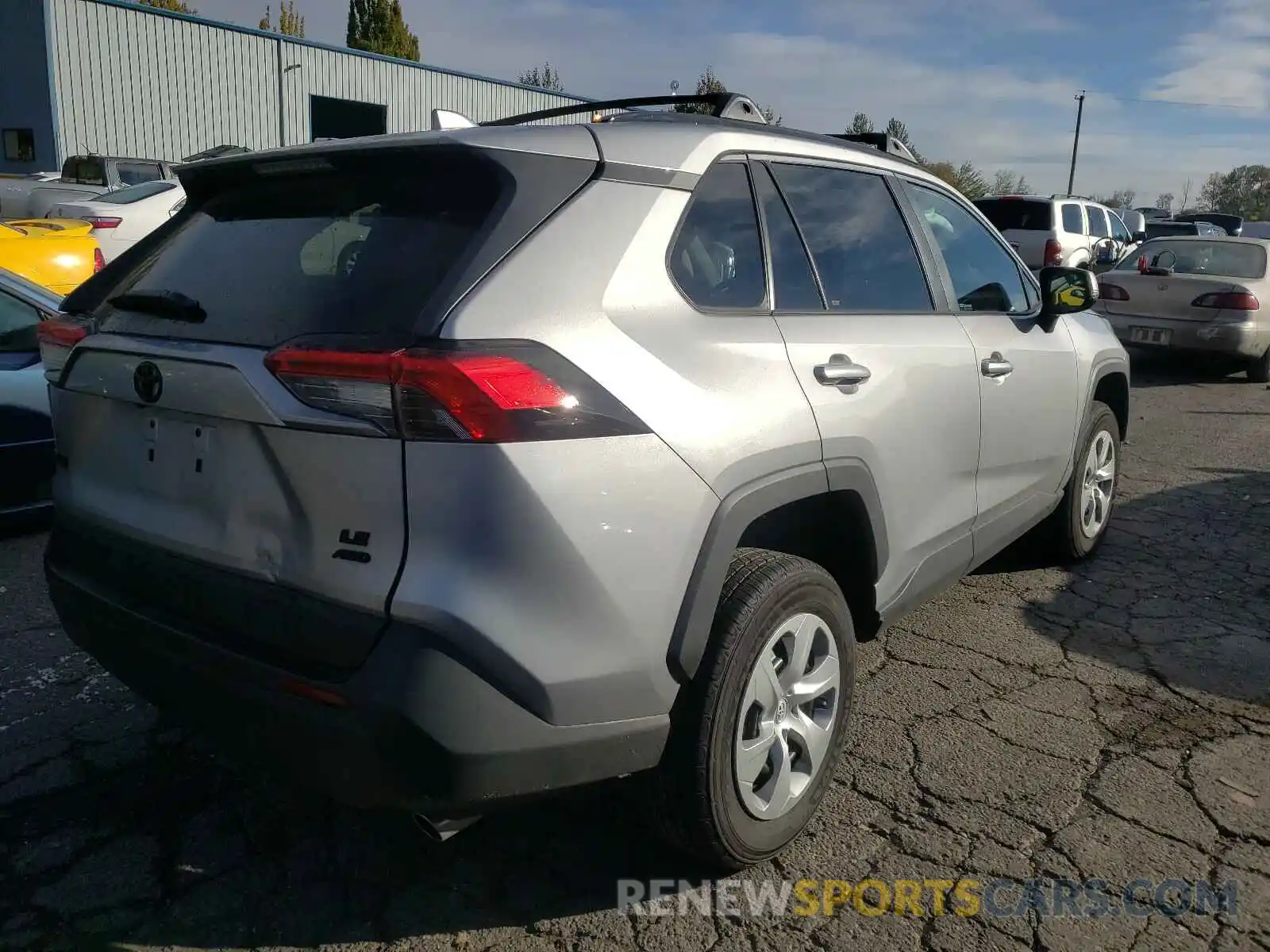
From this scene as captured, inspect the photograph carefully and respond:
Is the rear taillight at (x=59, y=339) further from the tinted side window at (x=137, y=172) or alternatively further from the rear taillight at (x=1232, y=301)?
the tinted side window at (x=137, y=172)

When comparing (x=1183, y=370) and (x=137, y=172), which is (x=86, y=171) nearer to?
(x=137, y=172)

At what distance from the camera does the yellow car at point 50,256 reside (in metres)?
6.73

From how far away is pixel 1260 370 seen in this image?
35.7 ft

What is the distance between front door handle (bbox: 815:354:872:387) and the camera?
2.60 m

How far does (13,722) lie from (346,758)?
73.7 inches

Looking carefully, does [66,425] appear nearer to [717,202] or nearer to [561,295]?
[561,295]

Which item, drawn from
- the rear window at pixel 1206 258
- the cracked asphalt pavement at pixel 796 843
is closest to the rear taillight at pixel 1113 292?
the rear window at pixel 1206 258

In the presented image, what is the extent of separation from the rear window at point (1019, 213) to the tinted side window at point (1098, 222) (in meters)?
1.93

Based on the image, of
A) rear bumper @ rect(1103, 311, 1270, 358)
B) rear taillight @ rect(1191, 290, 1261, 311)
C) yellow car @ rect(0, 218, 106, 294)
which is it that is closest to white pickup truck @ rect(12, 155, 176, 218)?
yellow car @ rect(0, 218, 106, 294)

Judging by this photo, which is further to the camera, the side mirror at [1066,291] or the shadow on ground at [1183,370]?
the shadow on ground at [1183,370]

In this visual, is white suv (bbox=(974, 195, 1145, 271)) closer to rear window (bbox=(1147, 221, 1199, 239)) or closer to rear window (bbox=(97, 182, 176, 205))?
rear window (bbox=(1147, 221, 1199, 239))

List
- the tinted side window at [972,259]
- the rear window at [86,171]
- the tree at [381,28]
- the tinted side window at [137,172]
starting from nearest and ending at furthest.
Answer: the tinted side window at [972,259] → the rear window at [86,171] → the tinted side window at [137,172] → the tree at [381,28]

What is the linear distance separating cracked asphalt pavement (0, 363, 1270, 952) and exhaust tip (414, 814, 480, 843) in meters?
0.27

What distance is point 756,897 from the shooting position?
2436 millimetres
